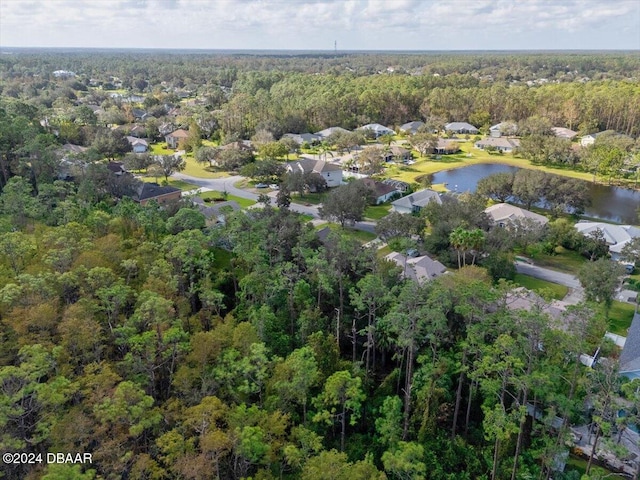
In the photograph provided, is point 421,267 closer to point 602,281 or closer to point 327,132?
point 602,281

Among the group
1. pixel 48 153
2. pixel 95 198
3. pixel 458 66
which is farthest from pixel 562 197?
pixel 458 66

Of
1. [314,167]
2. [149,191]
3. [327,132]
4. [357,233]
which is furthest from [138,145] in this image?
[357,233]

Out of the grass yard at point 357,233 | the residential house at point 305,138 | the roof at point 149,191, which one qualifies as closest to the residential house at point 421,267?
the grass yard at point 357,233

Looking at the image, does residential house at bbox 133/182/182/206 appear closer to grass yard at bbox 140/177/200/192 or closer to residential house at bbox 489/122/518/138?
grass yard at bbox 140/177/200/192

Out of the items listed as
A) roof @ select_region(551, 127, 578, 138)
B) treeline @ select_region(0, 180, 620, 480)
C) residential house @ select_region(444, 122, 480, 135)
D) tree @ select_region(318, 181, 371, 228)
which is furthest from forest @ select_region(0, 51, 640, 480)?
residential house @ select_region(444, 122, 480, 135)

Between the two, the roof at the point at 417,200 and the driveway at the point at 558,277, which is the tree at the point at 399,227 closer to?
the driveway at the point at 558,277

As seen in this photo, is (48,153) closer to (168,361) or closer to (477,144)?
(168,361)
